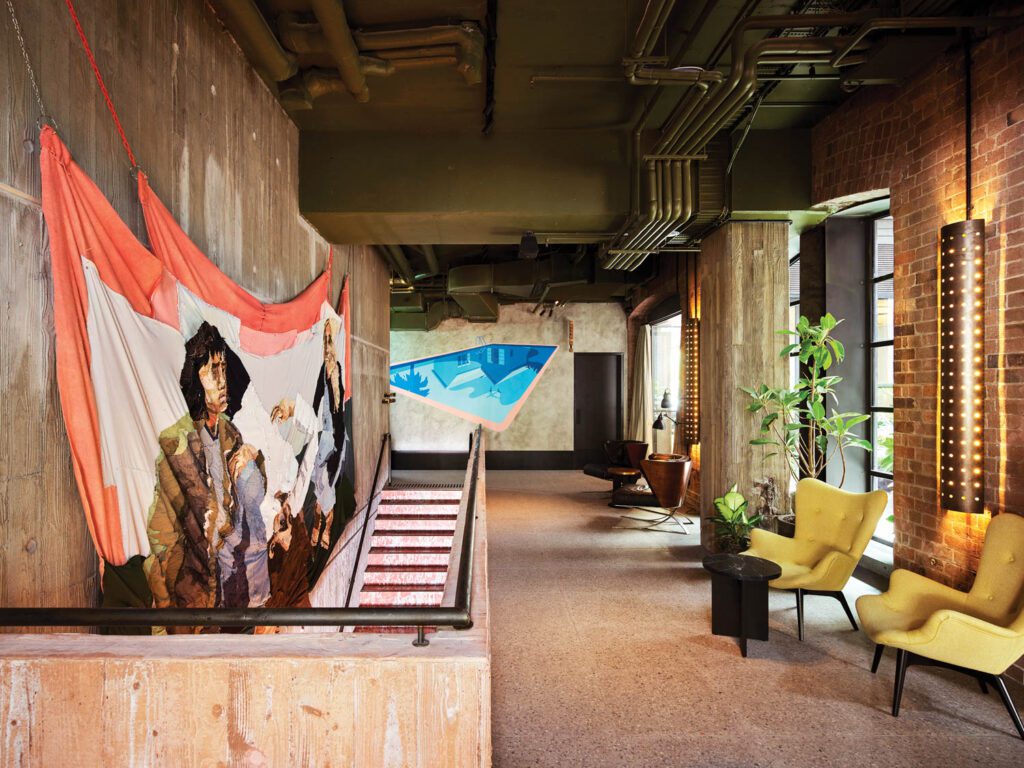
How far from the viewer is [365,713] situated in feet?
4.02

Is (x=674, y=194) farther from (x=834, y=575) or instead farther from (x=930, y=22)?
(x=834, y=575)

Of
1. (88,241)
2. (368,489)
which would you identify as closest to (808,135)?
(88,241)

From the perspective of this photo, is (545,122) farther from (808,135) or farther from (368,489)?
(368,489)

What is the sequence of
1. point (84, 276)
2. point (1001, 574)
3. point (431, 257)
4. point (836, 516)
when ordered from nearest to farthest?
point (84, 276)
point (1001, 574)
point (836, 516)
point (431, 257)

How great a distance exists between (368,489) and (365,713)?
18.4ft

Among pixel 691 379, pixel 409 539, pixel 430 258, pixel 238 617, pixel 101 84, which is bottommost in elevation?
pixel 409 539

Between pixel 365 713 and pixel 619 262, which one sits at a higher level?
pixel 619 262

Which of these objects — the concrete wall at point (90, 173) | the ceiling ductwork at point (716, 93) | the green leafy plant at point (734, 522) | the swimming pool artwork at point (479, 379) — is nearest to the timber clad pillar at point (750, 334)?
the green leafy plant at point (734, 522)

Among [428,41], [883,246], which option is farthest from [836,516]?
[428,41]

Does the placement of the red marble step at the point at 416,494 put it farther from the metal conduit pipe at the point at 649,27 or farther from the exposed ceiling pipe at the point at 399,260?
the metal conduit pipe at the point at 649,27

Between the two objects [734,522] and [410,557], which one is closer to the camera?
[734,522]

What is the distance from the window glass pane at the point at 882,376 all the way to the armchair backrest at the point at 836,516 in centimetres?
136

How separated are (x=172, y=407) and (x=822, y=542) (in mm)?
4068

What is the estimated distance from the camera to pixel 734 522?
4.75 m
